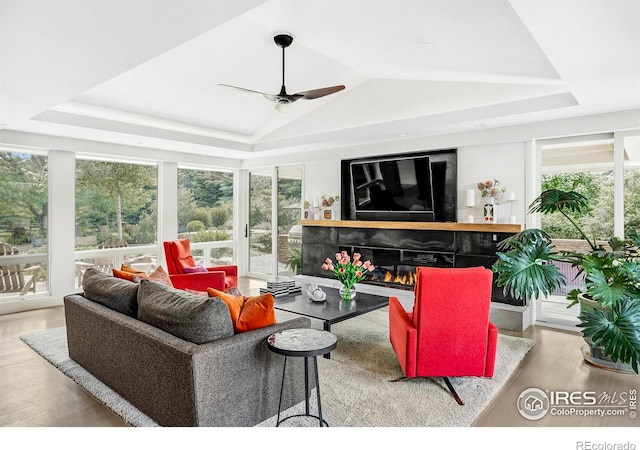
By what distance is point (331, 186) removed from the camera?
21.9 ft

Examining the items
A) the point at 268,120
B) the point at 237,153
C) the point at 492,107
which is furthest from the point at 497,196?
the point at 237,153

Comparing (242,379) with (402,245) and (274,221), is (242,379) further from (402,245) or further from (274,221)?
(274,221)

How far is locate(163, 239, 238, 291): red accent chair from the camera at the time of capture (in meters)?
4.87

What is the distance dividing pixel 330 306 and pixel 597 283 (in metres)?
2.27

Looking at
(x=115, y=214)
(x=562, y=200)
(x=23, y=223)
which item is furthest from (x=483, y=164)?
(x=23, y=223)

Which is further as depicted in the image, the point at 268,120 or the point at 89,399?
the point at 268,120

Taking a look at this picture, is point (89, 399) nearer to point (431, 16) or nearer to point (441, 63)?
point (431, 16)

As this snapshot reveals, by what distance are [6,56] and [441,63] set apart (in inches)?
149

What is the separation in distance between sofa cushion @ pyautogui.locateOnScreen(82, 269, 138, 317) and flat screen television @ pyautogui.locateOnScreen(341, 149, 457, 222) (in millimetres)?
3835

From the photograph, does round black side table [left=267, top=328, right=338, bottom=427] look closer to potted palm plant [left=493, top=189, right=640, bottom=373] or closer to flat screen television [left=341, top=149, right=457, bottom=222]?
potted palm plant [left=493, top=189, right=640, bottom=373]

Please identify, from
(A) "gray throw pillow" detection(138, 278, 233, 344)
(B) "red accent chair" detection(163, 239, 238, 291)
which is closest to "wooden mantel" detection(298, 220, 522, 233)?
(B) "red accent chair" detection(163, 239, 238, 291)

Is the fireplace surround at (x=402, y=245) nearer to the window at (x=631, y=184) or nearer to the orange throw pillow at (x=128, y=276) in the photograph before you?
the window at (x=631, y=184)

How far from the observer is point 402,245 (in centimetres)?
567

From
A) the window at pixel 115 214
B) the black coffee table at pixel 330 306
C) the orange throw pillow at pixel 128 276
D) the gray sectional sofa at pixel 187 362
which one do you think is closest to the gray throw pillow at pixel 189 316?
the gray sectional sofa at pixel 187 362
